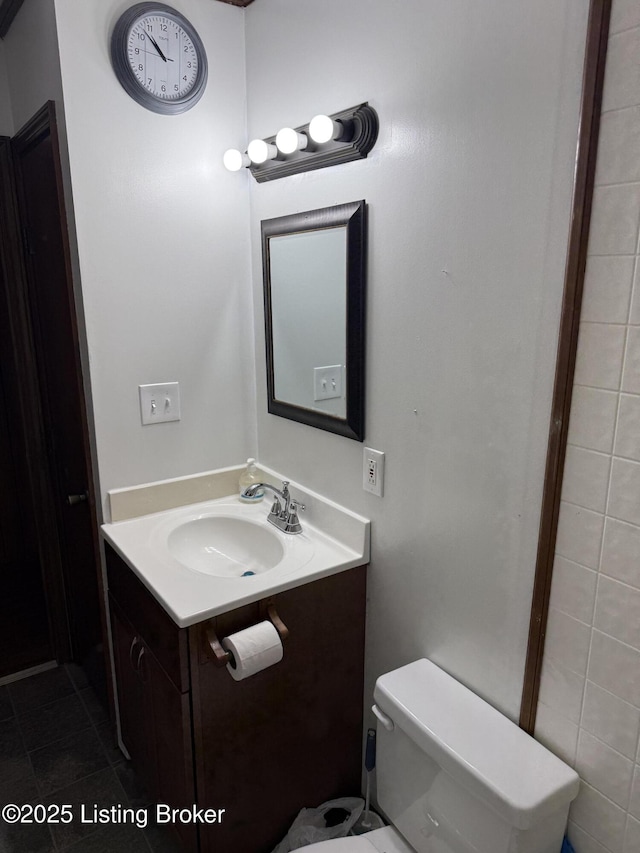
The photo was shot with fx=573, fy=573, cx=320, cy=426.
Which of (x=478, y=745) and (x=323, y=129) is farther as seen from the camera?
(x=323, y=129)

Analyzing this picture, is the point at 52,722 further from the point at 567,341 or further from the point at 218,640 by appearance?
the point at 567,341

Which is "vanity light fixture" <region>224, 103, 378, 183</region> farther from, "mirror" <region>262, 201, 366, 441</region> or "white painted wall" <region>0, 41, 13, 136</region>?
"white painted wall" <region>0, 41, 13, 136</region>

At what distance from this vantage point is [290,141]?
145 cm

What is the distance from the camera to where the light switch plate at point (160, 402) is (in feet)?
5.93

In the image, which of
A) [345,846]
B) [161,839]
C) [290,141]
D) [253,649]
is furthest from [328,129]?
[161,839]

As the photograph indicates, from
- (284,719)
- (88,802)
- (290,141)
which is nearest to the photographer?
(290,141)

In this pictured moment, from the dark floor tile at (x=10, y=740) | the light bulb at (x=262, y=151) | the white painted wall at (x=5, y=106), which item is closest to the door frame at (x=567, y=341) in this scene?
the light bulb at (x=262, y=151)

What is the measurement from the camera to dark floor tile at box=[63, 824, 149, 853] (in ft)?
5.52

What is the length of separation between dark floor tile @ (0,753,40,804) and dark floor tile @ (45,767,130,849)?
7cm

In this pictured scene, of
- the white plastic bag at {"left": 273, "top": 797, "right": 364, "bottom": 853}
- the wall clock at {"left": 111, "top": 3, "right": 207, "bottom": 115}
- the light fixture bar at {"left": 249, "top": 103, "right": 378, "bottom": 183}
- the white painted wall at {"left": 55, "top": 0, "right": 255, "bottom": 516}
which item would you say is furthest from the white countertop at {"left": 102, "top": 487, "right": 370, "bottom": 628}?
the wall clock at {"left": 111, "top": 3, "right": 207, "bottom": 115}

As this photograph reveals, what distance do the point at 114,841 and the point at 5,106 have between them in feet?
8.29

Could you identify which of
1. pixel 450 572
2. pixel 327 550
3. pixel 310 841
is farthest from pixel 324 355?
pixel 310 841

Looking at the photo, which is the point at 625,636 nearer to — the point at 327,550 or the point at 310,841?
the point at 327,550

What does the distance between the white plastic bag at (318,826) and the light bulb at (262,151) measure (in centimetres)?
186
